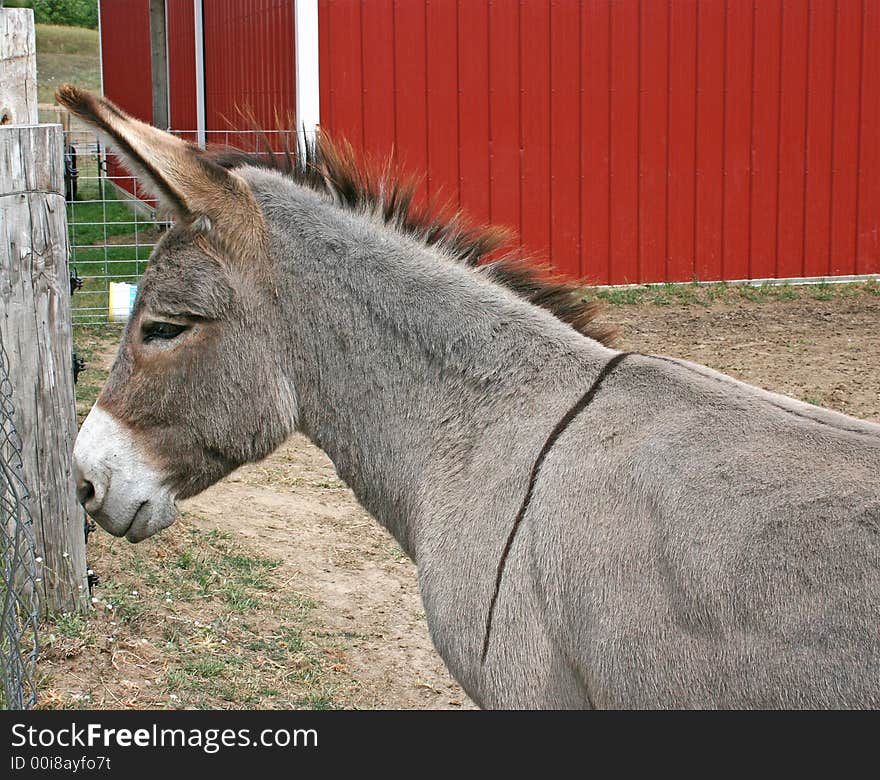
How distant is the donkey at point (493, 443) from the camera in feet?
7.18

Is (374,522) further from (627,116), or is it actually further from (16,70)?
(627,116)

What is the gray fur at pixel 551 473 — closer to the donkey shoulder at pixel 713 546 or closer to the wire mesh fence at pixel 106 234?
the donkey shoulder at pixel 713 546

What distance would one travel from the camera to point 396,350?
281 cm

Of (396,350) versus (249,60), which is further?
(249,60)

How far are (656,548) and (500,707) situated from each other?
Result: 1.66 ft

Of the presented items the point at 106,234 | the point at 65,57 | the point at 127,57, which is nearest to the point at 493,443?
the point at 106,234

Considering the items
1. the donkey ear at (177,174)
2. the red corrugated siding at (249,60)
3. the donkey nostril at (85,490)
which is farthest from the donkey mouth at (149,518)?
the red corrugated siding at (249,60)

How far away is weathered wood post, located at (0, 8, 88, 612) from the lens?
4199 millimetres

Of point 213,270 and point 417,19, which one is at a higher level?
point 417,19

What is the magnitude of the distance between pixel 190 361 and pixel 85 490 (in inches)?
16.8
